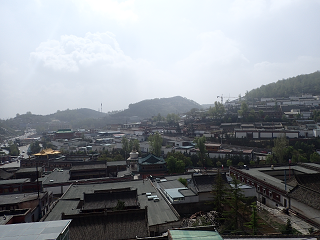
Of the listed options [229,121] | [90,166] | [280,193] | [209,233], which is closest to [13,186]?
[90,166]

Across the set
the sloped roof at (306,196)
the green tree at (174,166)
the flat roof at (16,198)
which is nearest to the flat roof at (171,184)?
the green tree at (174,166)

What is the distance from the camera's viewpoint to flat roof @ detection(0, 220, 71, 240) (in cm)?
761

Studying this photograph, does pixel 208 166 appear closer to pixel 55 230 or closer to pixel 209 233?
pixel 209 233

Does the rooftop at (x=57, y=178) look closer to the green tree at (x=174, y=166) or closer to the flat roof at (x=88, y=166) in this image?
the flat roof at (x=88, y=166)

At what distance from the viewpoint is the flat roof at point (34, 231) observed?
7613 mm

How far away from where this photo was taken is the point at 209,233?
895 centimetres

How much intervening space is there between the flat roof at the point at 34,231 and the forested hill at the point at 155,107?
462ft

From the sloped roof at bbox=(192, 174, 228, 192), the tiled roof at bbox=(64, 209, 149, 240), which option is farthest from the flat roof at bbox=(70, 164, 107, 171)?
the tiled roof at bbox=(64, 209, 149, 240)

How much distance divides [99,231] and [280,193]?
13.1 m

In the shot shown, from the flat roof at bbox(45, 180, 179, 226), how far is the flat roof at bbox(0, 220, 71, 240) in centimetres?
634

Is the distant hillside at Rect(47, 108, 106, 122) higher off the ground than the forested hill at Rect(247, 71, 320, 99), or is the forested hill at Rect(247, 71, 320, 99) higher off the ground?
the forested hill at Rect(247, 71, 320, 99)

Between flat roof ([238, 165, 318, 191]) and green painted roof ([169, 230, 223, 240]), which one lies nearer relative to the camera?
green painted roof ([169, 230, 223, 240])

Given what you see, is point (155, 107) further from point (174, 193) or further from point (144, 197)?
point (144, 197)

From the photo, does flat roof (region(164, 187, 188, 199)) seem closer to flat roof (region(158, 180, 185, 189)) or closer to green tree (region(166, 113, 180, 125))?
flat roof (region(158, 180, 185, 189))
